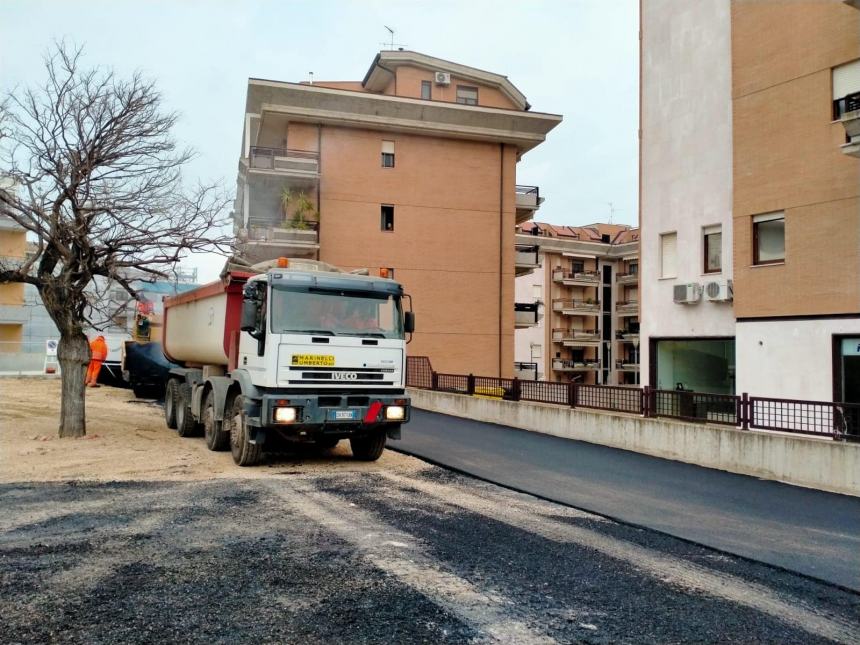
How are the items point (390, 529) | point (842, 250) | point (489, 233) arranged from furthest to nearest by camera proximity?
point (489, 233)
point (842, 250)
point (390, 529)

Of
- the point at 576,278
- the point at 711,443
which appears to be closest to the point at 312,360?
the point at 711,443

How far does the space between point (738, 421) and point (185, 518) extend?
8366mm

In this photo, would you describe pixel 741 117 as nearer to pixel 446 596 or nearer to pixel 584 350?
pixel 446 596

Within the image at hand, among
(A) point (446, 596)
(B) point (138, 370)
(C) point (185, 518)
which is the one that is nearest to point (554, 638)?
(A) point (446, 596)

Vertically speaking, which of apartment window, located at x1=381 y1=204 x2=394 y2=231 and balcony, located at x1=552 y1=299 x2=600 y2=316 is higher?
apartment window, located at x1=381 y1=204 x2=394 y2=231

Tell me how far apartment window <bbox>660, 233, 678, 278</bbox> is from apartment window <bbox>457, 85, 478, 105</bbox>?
15.1 meters

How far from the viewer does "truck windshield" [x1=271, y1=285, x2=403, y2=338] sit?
9531 mm

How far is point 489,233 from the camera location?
30078 millimetres

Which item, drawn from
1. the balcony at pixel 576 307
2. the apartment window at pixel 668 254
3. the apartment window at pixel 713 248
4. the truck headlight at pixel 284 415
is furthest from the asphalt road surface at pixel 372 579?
the balcony at pixel 576 307

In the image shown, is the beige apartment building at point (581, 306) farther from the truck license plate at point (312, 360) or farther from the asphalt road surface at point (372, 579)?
the asphalt road surface at point (372, 579)

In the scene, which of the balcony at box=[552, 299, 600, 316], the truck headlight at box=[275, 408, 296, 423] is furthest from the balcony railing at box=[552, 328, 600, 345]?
the truck headlight at box=[275, 408, 296, 423]

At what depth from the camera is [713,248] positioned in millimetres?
17469

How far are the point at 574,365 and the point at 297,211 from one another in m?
35.7

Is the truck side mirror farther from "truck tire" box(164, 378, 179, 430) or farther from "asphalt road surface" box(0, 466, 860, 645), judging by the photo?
"truck tire" box(164, 378, 179, 430)
